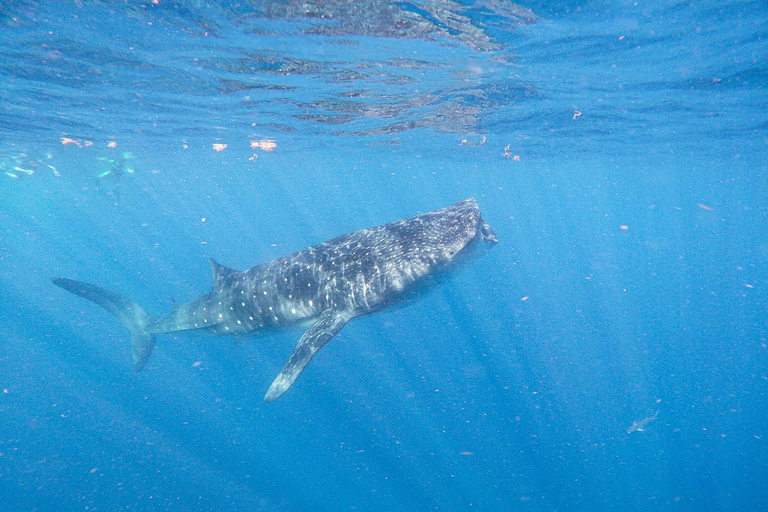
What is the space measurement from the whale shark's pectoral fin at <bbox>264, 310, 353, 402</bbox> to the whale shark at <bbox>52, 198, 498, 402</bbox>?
2cm

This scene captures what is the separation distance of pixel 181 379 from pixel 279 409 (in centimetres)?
646

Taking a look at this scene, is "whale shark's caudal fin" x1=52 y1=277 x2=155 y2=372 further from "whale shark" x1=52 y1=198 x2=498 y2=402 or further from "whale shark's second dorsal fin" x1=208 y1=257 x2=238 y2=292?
"whale shark's second dorsal fin" x1=208 y1=257 x2=238 y2=292

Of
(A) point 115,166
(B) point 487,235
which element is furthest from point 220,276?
(A) point 115,166

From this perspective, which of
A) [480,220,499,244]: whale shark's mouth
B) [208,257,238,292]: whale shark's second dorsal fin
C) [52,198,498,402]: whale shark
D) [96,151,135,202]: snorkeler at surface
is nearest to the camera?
[52,198,498,402]: whale shark

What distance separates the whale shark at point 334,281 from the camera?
652 cm

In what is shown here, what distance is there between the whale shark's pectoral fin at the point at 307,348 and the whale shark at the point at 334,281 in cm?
2

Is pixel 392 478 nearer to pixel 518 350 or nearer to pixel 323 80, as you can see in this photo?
pixel 518 350

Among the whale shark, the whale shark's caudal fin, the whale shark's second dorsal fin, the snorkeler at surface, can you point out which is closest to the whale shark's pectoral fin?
the whale shark

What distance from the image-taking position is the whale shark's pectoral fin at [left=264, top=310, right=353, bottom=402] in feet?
19.3

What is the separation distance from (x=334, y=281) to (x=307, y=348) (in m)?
1.56

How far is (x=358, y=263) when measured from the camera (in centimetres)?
724

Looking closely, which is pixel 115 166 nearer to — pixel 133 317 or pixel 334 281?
pixel 133 317

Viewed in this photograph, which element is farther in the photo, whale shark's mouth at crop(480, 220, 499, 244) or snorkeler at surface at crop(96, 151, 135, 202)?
snorkeler at surface at crop(96, 151, 135, 202)

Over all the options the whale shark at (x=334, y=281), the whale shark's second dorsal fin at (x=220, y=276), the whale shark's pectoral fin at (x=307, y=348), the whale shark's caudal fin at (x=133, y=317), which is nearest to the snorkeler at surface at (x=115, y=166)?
the whale shark's caudal fin at (x=133, y=317)
